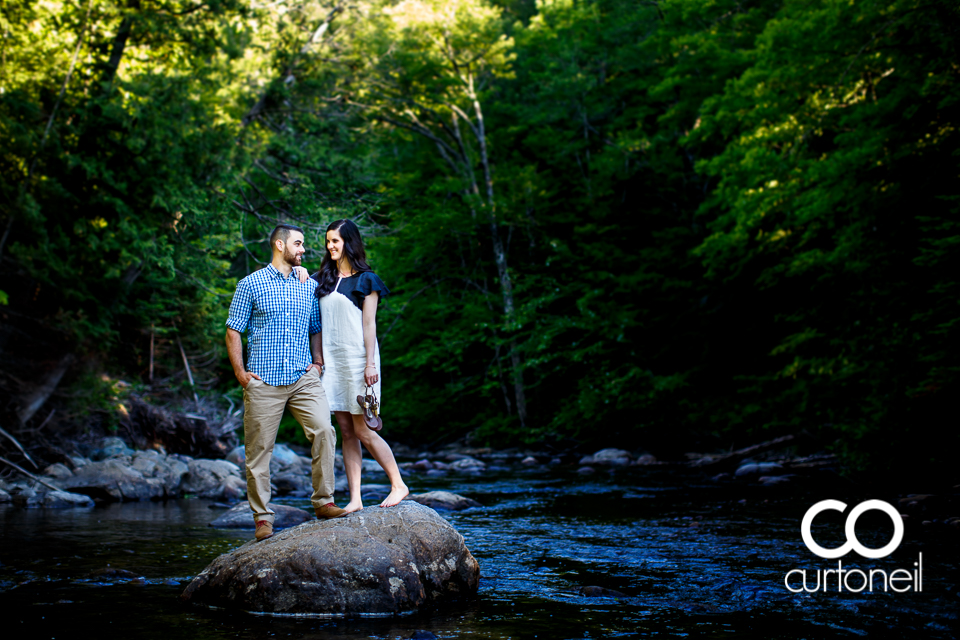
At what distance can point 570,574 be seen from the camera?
573cm

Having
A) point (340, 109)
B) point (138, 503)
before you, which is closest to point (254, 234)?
point (340, 109)

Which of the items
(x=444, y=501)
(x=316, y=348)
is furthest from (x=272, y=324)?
(x=444, y=501)

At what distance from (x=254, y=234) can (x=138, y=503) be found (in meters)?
9.26

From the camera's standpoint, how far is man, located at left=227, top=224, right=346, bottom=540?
488 centimetres

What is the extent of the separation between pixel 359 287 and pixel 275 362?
69cm

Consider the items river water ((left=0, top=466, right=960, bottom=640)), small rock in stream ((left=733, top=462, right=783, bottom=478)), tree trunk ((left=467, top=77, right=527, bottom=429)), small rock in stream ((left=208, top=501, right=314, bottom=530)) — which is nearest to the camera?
river water ((left=0, top=466, right=960, bottom=640))

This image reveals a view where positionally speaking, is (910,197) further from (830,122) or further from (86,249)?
(86,249)

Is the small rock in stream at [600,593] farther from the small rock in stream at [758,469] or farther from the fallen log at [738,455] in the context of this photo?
the fallen log at [738,455]

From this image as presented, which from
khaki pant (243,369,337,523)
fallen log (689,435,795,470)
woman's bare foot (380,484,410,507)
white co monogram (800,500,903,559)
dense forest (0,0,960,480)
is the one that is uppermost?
dense forest (0,0,960,480)

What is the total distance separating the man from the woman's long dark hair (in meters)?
0.10

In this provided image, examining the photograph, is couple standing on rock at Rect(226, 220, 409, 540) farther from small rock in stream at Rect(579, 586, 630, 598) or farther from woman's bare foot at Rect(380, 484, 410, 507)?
small rock in stream at Rect(579, 586, 630, 598)

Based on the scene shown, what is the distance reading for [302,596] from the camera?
4.65 m

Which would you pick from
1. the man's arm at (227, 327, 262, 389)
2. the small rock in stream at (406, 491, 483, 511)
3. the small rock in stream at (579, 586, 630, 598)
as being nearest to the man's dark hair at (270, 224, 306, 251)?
the man's arm at (227, 327, 262, 389)

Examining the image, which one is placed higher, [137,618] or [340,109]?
[340,109]
